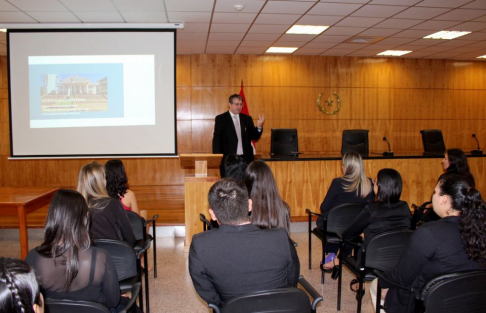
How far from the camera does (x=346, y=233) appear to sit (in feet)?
10.2

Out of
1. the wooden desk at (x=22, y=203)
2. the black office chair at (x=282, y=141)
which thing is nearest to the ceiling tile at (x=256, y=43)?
the black office chair at (x=282, y=141)

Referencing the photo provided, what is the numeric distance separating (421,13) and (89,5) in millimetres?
4406

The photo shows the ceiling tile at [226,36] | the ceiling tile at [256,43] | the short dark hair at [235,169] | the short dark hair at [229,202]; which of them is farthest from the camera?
the ceiling tile at [256,43]

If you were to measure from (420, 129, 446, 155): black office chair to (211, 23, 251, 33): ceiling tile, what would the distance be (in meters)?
3.94

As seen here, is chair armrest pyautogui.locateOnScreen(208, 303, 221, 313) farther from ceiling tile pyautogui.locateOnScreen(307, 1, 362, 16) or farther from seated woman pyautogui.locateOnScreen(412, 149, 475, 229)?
ceiling tile pyautogui.locateOnScreen(307, 1, 362, 16)

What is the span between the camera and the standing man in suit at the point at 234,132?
5.38 meters

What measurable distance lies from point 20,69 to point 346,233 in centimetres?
469

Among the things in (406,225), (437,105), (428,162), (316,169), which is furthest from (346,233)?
(437,105)

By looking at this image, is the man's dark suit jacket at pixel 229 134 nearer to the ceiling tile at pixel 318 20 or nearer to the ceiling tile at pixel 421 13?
the ceiling tile at pixel 318 20

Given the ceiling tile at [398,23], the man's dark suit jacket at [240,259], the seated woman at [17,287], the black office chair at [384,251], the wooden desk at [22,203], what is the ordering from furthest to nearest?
1. the ceiling tile at [398,23]
2. the wooden desk at [22,203]
3. the black office chair at [384,251]
4. the man's dark suit jacket at [240,259]
5. the seated woman at [17,287]

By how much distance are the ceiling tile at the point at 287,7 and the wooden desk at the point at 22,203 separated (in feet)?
11.4

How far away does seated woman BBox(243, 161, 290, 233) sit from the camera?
2.32m

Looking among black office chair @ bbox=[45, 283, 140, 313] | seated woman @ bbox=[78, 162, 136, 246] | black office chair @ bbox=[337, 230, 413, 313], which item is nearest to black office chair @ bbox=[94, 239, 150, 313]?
seated woman @ bbox=[78, 162, 136, 246]

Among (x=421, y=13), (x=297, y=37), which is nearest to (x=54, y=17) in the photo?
(x=297, y=37)
